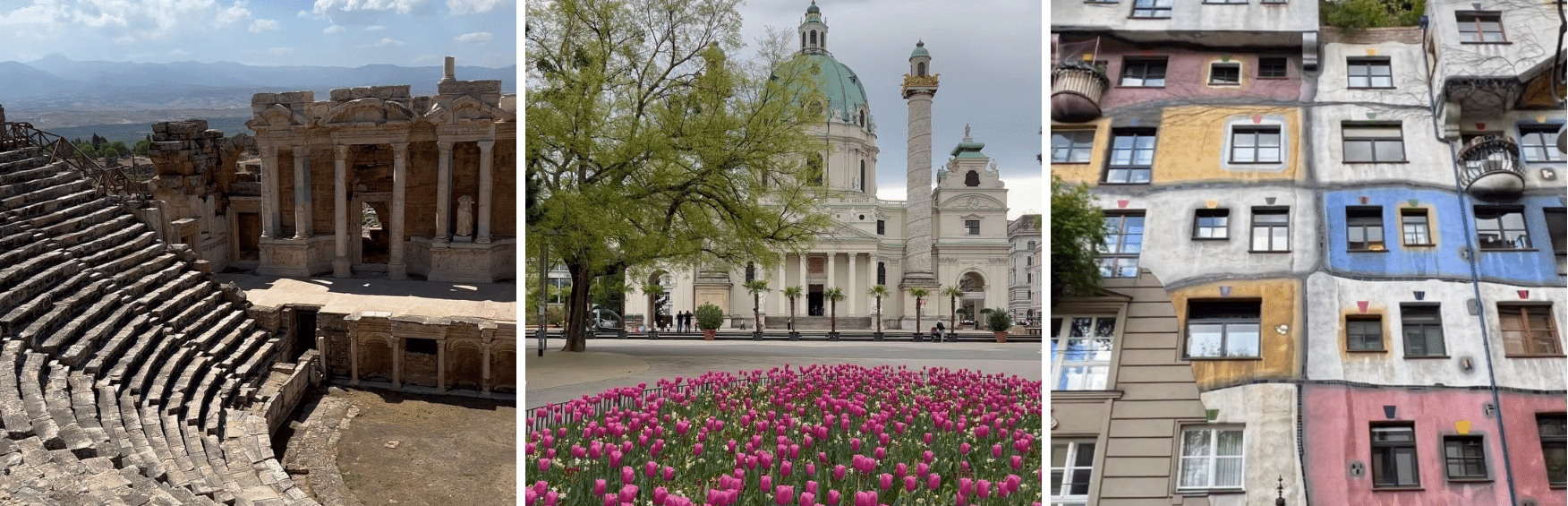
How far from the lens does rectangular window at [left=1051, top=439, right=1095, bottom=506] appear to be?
453cm

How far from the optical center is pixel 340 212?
58.0 feet

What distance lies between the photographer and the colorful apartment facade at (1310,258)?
4492 millimetres

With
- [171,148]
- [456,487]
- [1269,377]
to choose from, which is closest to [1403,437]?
[1269,377]

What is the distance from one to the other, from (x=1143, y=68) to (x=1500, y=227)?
1.80 meters

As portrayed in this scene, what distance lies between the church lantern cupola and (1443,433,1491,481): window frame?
346 cm

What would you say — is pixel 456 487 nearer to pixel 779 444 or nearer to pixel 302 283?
pixel 779 444

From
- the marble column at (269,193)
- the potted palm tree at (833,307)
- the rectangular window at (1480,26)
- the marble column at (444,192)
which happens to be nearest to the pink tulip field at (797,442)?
the potted palm tree at (833,307)

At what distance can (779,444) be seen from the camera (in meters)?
4.32

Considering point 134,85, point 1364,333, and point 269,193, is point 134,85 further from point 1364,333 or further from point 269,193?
point 1364,333

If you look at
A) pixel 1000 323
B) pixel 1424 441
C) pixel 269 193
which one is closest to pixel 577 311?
pixel 1000 323

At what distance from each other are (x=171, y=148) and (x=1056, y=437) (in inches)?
780

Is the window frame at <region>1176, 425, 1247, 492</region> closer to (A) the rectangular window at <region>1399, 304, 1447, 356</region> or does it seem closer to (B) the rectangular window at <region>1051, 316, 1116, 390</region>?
(B) the rectangular window at <region>1051, 316, 1116, 390</region>

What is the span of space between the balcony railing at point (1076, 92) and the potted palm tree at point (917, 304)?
1.34 m

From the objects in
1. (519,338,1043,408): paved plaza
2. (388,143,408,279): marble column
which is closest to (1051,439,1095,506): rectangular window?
(519,338,1043,408): paved plaza
